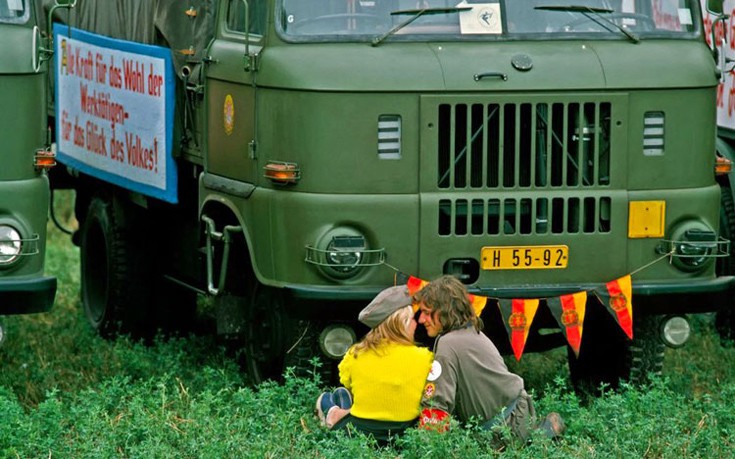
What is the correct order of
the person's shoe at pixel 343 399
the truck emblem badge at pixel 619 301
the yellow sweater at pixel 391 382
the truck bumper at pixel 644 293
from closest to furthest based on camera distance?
1. the yellow sweater at pixel 391 382
2. the person's shoe at pixel 343 399
3. the truck bumper at pixel 644 293
4. the truck emblem badge at pixel 619 301

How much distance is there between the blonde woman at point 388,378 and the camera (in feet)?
26.2

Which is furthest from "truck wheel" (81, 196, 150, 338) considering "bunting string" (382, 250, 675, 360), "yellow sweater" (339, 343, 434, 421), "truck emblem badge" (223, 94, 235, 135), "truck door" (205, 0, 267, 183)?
"yellow sweater" (339, 343, 434, 421)

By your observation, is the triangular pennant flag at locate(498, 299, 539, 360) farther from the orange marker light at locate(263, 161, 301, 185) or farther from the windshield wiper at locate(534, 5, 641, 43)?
the windshield wiper at locate(534, 5, 641, 43)

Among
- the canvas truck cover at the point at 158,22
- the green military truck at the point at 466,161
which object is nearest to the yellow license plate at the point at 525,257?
the green military truck at the point at 466,161

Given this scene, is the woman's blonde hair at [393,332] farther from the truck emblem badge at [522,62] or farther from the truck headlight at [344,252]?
the truck emblem badge at [522,62]

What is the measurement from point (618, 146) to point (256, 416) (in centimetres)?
233

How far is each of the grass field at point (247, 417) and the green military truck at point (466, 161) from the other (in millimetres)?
478

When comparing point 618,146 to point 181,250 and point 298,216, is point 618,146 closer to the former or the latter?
point 298,216

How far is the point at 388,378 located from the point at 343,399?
42cm

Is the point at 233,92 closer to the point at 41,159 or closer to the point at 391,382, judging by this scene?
the point at 41,159

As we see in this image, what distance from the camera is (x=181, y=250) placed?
11.3 m

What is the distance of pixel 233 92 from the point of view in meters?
9.46

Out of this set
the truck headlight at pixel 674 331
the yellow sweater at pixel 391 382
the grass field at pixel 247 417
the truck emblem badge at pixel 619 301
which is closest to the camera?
the grass field at pixel 247 417

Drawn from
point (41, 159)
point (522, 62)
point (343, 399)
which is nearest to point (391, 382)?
point (343, 399)
